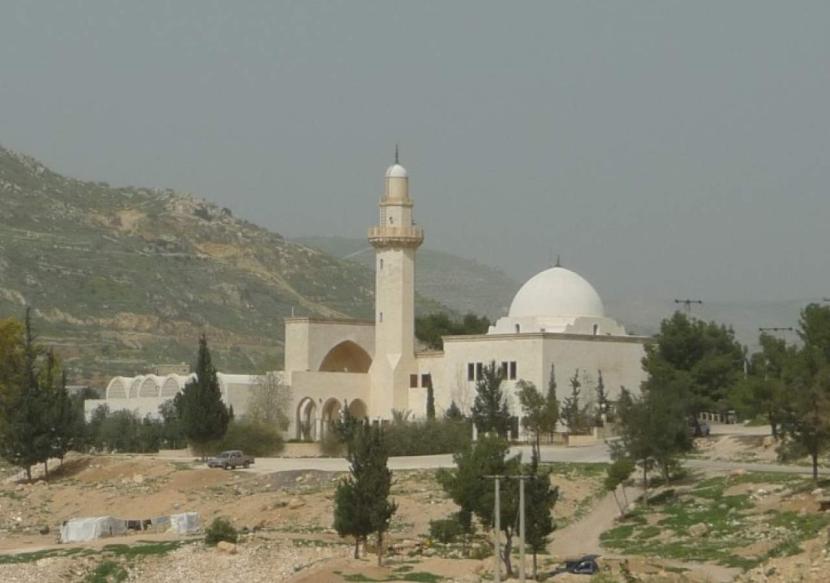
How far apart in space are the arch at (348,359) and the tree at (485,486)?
112 feet

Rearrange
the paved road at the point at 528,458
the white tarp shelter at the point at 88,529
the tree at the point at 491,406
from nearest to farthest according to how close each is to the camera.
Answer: the white tarp shelter at the point at 88,529 → the paved road at the point at 528,458 → the tree at the point at 491,406

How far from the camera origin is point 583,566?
1624 inches

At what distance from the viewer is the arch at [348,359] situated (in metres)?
79.1

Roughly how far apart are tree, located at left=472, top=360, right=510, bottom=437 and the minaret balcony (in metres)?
7.31

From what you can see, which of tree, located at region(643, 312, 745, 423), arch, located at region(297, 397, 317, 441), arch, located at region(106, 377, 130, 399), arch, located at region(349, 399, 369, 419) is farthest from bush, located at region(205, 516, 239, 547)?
arch, located at region(106, 377, 130, 399)

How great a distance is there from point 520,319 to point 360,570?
3409cm

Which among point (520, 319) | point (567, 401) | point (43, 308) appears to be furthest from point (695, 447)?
point (43, 308)

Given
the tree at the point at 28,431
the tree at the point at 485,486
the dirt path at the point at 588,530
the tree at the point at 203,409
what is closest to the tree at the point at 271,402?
the tree at the point at 203,409

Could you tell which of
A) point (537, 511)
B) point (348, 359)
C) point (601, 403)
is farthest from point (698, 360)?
point (537, 511)

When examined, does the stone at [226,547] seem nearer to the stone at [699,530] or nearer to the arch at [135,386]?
A: the stone at [699,530]

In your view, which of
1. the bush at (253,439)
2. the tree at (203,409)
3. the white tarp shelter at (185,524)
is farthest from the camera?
the bush at (253,439)

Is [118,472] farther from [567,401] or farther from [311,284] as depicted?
[311,284]

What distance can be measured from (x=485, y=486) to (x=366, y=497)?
105 inches

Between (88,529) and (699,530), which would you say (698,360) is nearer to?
(699,530)
